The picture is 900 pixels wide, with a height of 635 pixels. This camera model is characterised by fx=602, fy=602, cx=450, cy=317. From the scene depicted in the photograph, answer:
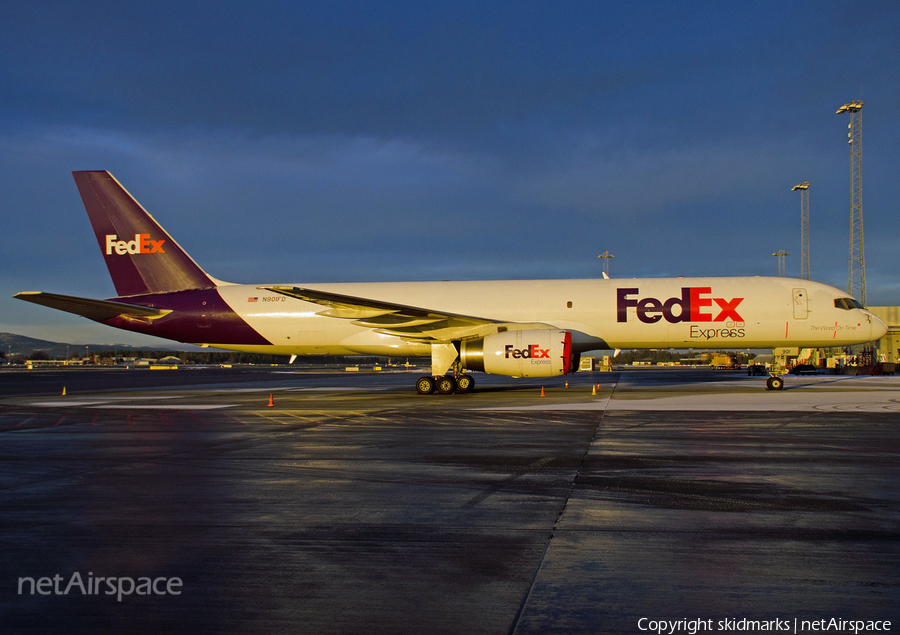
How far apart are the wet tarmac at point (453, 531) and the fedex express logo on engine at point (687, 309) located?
1044cm

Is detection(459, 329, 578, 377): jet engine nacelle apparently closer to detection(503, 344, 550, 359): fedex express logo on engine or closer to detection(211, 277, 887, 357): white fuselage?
detection(503, 344, 550, 359): fedex express logo on engine

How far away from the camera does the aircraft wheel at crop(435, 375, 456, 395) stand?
71.6 ft

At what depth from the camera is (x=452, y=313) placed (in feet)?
72.6

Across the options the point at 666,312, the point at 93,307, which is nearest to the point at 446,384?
the point at 666,312

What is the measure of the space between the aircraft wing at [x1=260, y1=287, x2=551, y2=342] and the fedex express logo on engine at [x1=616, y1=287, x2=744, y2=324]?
11.1ft

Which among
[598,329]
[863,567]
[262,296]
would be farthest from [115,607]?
[262,296]

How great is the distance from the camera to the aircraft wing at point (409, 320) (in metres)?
20.0

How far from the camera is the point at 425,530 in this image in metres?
5.19

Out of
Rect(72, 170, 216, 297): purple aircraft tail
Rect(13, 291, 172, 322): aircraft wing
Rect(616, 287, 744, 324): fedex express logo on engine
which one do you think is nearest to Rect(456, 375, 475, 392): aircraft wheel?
Rect(616, 287, 744, 324): fedex express logo on engine

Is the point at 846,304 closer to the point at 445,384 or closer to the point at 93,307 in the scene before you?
the point at 445,384

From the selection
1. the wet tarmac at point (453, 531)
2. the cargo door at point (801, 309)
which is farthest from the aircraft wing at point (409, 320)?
the wet tarmac at point (453, 531)

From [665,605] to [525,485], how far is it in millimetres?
3413

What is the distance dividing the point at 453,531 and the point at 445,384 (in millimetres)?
16699

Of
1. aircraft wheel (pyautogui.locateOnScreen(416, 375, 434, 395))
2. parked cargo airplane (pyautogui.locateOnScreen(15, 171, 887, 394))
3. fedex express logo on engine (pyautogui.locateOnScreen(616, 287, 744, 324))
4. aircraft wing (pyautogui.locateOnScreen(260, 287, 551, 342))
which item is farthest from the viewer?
aircraft wheel (pyautogui.locateOnScreen(416, 375, 434, 395))
